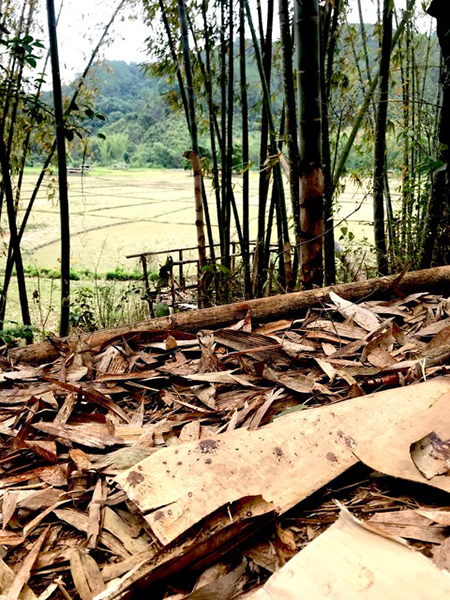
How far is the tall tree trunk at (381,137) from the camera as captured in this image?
8.15 feet

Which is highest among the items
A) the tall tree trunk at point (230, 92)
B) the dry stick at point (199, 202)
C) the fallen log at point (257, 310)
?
the tall tree trunk at point (230, 92)

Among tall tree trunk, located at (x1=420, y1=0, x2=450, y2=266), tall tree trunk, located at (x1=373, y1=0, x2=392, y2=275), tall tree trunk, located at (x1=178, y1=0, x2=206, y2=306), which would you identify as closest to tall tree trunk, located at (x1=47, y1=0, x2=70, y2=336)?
tall tree trunk, located at (x1=178, y1=0, x2=206, y2=306)

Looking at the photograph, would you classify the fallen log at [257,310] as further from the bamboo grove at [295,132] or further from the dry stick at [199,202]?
the dry stick at [199,202]

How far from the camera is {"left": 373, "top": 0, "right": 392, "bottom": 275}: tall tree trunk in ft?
8.15

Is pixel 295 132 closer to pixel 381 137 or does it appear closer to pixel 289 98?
pixel 289 98

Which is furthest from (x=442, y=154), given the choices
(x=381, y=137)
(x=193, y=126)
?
(x=193, y=126)

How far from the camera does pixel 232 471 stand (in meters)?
0.90

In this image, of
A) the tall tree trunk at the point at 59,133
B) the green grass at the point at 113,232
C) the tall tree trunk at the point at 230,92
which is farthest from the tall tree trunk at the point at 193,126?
the green grass at the point at 113,232

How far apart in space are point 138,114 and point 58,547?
10333mm

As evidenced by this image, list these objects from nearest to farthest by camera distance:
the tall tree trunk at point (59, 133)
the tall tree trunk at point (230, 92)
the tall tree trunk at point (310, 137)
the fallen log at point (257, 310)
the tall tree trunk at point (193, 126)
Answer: the fallen log at point (257, 310) → the tall tree trunk at point (310, 137) → the tall tree trunk at point (59, 133) → the tall tree trunk at point (193, 126) → the tall tree trunk at point (230, 92)

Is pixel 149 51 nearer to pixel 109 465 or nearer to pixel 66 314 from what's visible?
pixel 66 314

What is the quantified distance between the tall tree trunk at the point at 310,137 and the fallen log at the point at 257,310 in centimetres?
29

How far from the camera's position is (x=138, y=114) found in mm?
10305

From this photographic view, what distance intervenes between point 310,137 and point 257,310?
700 mm
